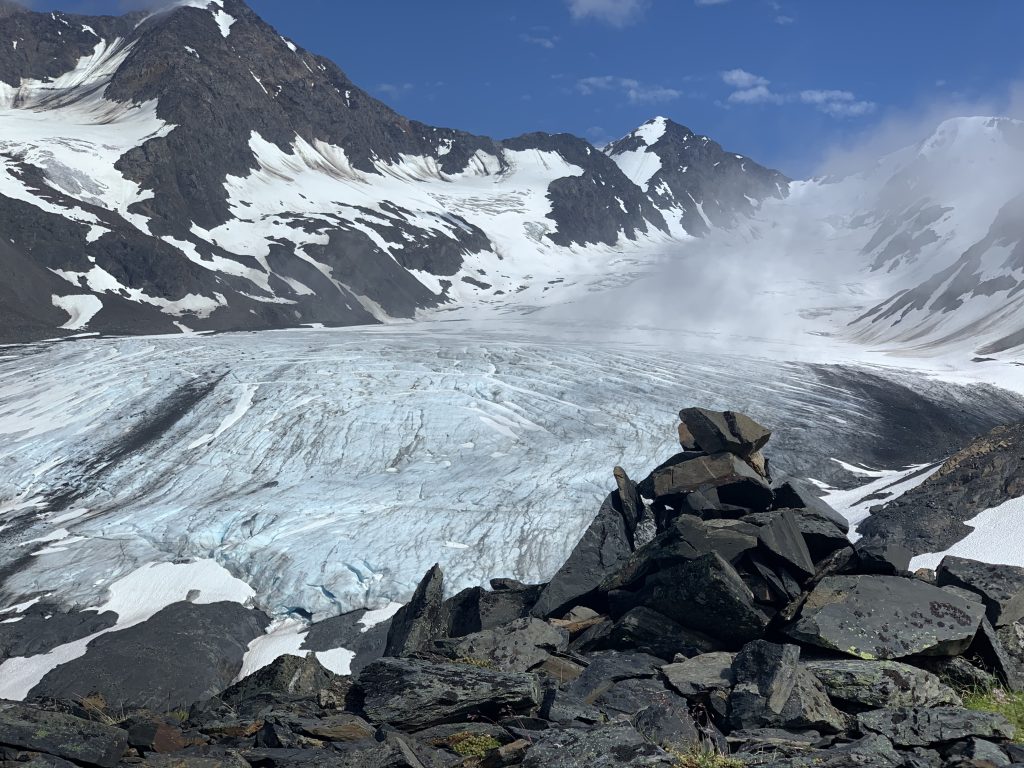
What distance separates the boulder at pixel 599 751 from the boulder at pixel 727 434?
10.8 metres

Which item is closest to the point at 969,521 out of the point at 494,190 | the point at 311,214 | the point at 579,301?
the point at 579,301

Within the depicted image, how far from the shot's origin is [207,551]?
26.1 metres

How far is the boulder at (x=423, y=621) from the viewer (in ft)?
41.7

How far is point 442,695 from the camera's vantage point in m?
7.97

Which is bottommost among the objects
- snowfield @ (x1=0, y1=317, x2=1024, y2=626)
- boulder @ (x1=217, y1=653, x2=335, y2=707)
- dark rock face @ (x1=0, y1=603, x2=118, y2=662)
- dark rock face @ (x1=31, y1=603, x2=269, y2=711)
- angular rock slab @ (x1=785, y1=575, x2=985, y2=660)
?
dark rock face @ (x1=0, y1=603, x2=118, y2=662)

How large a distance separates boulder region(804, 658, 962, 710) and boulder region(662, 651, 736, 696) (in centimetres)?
89

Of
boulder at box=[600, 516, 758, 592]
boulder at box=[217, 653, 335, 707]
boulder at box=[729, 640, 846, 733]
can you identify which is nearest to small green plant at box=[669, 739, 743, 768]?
boulder at box=[729, 640, 846, 733]

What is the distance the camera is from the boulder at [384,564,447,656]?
41.7ft

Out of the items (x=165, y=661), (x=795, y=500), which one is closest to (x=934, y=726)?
(x=795, y=500)

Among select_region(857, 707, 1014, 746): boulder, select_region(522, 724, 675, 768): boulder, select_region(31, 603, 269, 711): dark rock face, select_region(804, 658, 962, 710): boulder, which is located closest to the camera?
select_region(522, 724, 675, 768): boulder

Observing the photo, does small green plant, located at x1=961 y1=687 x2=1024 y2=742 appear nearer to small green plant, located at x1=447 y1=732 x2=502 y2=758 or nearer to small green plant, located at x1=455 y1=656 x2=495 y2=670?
small green plant, located at x1=447 y1=732 x2=502 y2=758

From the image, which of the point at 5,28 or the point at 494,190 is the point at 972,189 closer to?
the point at 494,190

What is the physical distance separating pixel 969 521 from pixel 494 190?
163 m

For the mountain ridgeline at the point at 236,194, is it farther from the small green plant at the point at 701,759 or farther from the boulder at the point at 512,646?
the small green plant at the point at 701,759
